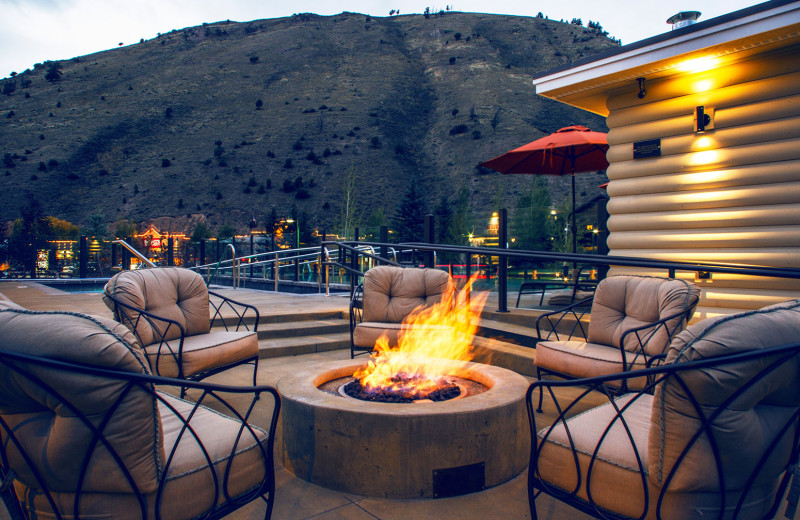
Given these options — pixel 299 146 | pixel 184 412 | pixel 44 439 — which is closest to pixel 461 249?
pixel 184 412

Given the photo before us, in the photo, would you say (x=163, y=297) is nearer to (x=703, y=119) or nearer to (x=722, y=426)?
(x=722, y=426)

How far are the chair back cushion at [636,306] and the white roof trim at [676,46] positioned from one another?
2465 mm

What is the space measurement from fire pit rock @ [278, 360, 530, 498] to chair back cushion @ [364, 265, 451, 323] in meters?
2.19

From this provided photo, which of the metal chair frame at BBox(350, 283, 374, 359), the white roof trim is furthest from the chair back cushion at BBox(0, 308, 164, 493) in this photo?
the white roof trim

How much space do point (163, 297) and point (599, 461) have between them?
10.6 ft

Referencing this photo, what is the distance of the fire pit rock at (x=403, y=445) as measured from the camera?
2.23 meters

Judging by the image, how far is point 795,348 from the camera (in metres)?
1.28

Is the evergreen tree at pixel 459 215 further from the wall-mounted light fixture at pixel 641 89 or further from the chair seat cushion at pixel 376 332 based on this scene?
the chair seat cushion at pixel 376 332

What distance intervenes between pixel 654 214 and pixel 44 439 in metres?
5.56

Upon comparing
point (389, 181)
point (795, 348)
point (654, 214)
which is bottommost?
point (795, 348)

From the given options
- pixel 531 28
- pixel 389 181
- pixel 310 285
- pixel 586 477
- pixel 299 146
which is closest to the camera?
pixel 586 477

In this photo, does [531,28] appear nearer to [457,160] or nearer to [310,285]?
[457,160]

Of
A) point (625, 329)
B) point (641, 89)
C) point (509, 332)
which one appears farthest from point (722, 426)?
point (641, 89)

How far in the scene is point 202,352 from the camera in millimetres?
3244
